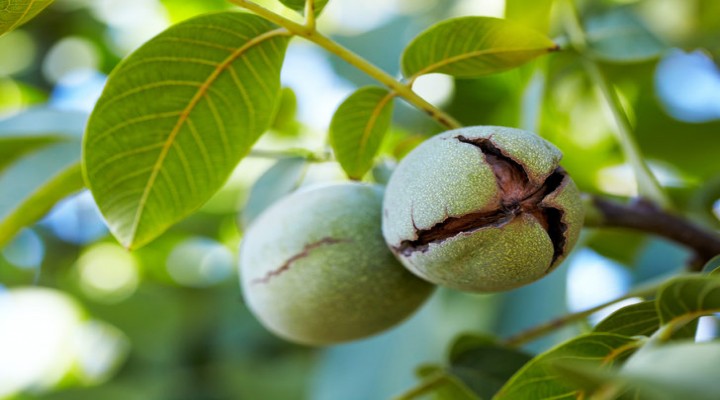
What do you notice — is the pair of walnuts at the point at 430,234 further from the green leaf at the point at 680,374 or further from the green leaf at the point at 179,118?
the green leaf at the point at 680,374

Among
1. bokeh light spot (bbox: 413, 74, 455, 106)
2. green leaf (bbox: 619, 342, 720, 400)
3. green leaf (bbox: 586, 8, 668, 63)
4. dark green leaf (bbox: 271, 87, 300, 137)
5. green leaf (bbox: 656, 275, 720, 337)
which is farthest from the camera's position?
bokeh light spot (bbox: 413, 74, 455, 106)

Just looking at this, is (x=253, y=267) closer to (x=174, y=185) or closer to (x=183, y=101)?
(x=174, y=185)

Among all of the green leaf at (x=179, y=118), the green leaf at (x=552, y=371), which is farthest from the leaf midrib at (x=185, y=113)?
the green leaf at (x=552, y=371)

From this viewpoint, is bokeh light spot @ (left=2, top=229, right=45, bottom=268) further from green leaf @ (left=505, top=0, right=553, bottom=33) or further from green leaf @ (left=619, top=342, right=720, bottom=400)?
green leaf @ (left=619, top=342, right=720, bottom=400)

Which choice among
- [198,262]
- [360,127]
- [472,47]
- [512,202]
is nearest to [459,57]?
[472,47]

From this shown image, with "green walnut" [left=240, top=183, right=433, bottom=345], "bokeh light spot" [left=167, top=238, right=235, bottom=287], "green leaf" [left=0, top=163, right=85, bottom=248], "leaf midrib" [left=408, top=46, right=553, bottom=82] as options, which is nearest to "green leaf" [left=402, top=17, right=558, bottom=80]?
"leaf midrib" [left=408, top=46, right=553, bottom=82]

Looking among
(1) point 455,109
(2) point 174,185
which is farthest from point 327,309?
(1) point 455,109
